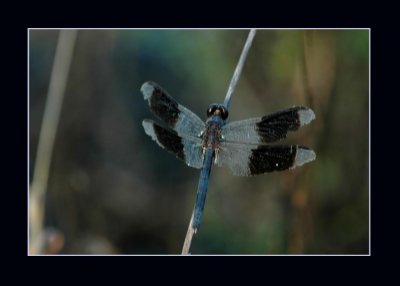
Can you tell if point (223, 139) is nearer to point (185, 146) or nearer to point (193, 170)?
point (185, 146)

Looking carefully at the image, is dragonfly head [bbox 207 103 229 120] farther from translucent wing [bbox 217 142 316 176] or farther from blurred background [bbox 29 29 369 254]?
blurred background [bbox 29 29 369 254]

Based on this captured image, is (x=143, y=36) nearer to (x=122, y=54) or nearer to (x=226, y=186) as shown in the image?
(x=122, y=54)

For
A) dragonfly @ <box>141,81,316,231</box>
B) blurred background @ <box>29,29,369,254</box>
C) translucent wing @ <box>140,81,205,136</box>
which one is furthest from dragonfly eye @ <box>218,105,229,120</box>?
blurred background @ <box>29,29,369,254</box>

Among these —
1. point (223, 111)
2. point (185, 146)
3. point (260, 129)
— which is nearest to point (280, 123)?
point (260, 129)

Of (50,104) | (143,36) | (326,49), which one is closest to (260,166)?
(50,104)

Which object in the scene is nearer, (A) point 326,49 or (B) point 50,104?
(B) point 50,104

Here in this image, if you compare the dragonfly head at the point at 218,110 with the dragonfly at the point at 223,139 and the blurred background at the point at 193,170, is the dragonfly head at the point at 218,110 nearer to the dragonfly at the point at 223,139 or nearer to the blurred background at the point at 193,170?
the dragonfly at the point at 223,139
